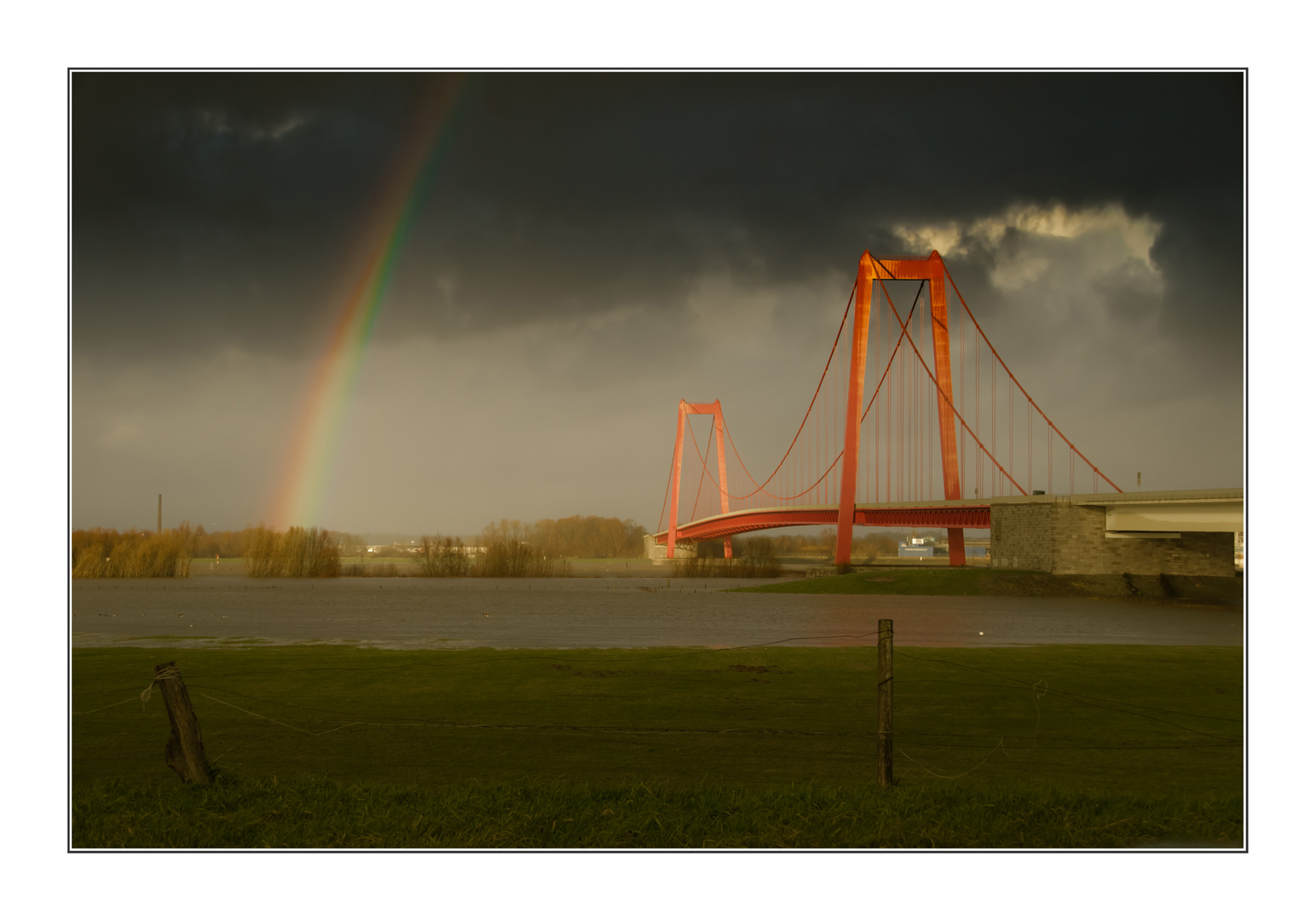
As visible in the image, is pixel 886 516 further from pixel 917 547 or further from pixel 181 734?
pixel 917 547

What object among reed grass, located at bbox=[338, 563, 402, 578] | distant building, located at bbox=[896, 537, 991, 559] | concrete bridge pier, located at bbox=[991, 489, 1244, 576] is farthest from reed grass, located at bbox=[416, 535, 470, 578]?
distant building, located at bbox=[896, 537, 991, 559]

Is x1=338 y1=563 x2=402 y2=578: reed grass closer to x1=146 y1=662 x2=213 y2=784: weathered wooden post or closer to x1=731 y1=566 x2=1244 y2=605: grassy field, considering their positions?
x1=731 y1=566 x2=1244 y2=605: grassy field

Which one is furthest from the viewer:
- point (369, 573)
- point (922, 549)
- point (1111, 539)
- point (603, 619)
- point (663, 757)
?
point (922, 549)

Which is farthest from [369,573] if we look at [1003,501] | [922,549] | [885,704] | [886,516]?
[922,549]

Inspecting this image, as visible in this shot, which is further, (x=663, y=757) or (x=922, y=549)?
(x=922, y=549)

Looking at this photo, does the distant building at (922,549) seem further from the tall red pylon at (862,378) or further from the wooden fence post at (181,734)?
the wooden fence post at (181,734)

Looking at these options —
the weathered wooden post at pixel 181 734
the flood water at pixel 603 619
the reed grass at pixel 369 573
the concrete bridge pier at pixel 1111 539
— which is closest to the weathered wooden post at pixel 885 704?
the weathered wooden post at pixel 181 734

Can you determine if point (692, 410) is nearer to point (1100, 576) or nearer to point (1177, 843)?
point (1100, 576)
